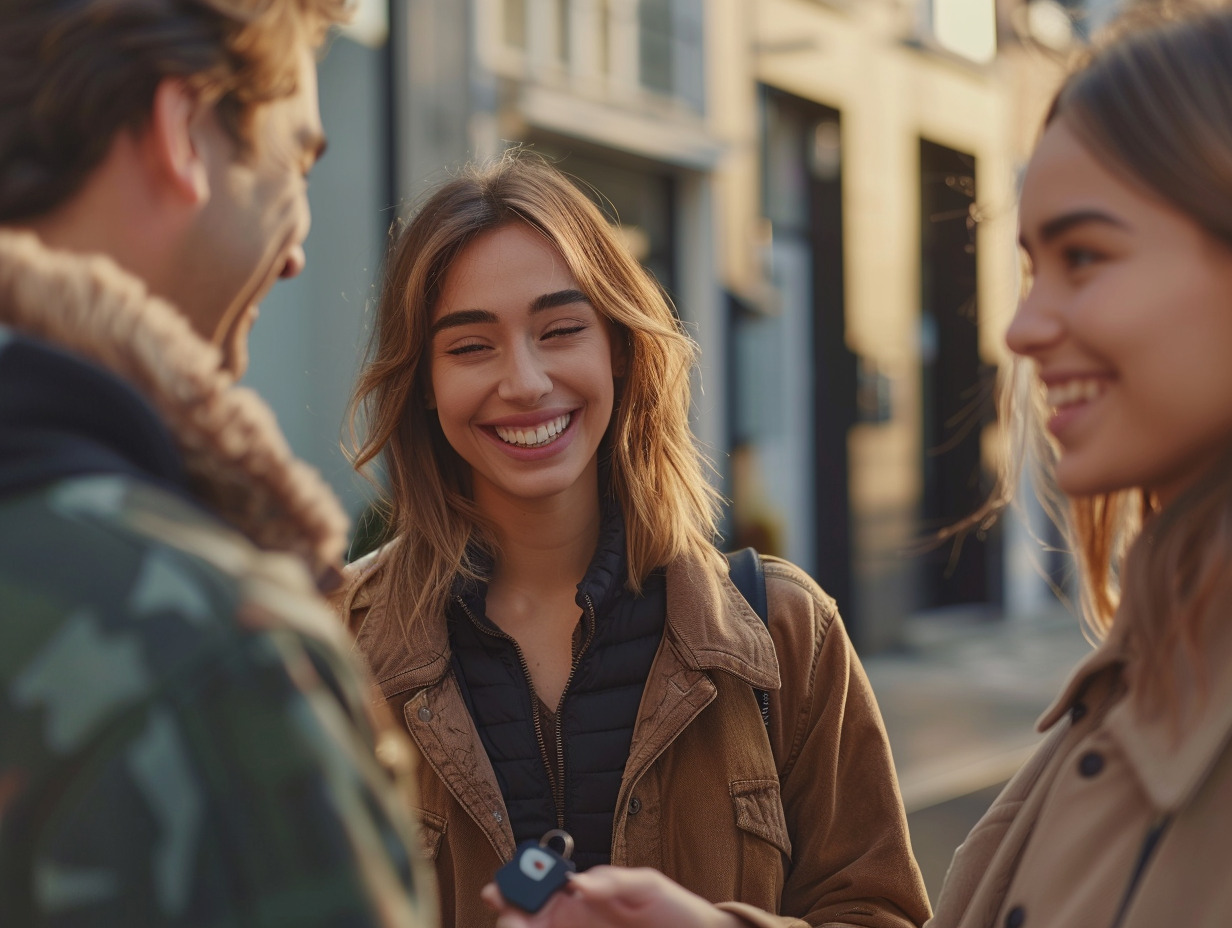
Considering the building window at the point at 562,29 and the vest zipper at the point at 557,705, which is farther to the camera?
the building window at the point at 562,29

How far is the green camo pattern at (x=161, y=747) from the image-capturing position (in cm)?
78

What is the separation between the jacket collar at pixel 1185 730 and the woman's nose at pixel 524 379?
118 cm

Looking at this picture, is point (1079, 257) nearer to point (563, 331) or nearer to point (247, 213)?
point (247, 213)

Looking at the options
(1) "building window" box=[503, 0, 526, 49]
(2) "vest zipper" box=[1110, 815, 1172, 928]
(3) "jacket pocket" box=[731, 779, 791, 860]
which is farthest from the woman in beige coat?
(1) "building window" box=[503, 0, 526, 49]

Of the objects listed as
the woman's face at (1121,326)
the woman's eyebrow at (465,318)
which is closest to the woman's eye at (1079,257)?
the woman's face at (1121,326)

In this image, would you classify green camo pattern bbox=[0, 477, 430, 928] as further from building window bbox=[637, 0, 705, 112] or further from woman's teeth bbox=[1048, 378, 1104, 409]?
building window bbox=[637, 0, 705, 112]

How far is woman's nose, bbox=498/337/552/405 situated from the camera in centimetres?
229

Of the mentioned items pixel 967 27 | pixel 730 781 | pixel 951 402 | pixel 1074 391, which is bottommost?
pixel 730 781

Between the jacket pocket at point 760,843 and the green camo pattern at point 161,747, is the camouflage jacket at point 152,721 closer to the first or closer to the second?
the green camo pattern at point 161,747

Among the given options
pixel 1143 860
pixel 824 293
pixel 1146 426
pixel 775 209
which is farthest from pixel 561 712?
pixel 824 293

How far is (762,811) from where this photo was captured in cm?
216

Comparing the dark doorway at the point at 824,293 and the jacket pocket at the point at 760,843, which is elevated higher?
the dark doorway at the point at 824,293

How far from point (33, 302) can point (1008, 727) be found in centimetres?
817

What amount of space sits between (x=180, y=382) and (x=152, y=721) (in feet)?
1.03
